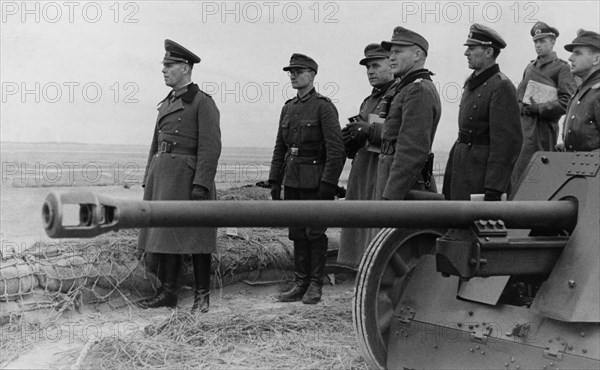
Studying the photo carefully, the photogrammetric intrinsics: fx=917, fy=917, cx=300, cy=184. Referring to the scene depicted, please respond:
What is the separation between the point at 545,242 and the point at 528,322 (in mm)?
364

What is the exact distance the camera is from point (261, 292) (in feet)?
23.5

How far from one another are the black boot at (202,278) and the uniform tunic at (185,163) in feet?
0.33

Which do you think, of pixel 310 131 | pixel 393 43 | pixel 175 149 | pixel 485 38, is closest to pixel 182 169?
pixel 175 149

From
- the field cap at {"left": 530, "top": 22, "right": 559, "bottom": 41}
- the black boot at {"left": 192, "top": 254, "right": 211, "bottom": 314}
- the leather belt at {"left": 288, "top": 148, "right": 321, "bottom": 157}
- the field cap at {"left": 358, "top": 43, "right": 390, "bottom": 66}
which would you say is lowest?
the black boot at {"left": 192, "top": 254, "right": 211, "bottom": 314}

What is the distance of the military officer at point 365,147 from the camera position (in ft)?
20.1

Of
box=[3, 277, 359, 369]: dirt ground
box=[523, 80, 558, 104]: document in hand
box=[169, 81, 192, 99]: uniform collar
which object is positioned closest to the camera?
box=[3, 277, 359, 369]: dirt ground

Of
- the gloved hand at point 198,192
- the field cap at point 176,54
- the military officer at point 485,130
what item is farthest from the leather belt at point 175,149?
the military officer at point 485,130

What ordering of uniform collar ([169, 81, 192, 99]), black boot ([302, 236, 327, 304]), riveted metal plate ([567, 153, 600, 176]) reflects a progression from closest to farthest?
riveted metal plate ([567, 153, 600, 176]) → uniform collar ([169, 81, 192, 99]) → black boot ([302, 236, 327, 304])

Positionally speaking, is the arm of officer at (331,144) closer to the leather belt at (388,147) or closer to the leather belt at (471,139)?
the leather belt at (388,147)

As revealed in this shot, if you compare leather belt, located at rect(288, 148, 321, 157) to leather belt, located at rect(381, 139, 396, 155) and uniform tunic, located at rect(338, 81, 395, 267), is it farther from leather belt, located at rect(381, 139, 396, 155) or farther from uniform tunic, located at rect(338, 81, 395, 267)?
leather belt, located at rect(381, 139, 396, 155)

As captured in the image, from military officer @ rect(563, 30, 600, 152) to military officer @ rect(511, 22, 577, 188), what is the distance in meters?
1.32

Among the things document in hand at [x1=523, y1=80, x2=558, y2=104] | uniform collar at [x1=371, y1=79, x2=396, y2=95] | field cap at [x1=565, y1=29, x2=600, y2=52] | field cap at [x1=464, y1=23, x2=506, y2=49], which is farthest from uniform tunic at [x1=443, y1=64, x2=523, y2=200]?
document in hand at [x1=523, y1=80, x2=558, y2=104]

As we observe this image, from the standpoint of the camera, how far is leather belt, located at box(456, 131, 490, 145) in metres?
5.55

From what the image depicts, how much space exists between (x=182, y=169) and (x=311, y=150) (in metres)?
0.98
